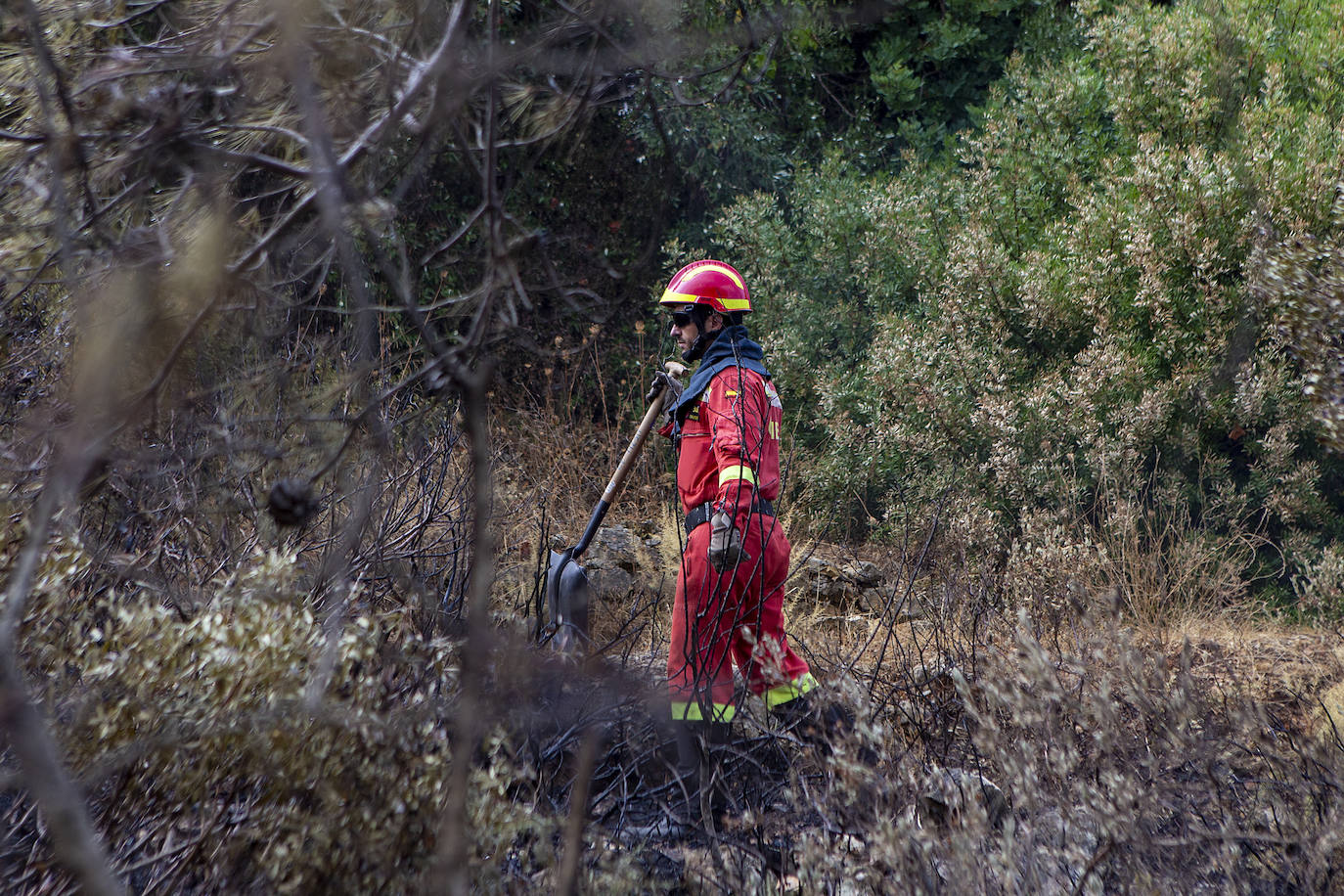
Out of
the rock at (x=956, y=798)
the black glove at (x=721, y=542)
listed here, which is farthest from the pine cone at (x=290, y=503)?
the black glove at (x=721, y=542)

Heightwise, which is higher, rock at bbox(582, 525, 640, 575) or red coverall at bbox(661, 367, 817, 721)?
red coverall at bbox(661, 367, 817, 721)

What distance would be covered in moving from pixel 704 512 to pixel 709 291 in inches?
35.8

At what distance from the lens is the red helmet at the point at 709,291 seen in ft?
14.0

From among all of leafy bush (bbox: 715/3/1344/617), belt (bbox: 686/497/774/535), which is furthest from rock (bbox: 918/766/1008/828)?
leafy bush (bbox: 715/3/1344/617)

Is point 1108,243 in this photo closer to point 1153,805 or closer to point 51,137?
point 1153,805

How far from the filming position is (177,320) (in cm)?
157

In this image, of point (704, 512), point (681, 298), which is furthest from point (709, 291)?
point (704, 512)

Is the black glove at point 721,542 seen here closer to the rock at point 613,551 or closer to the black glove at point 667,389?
the black glove at point 667,389

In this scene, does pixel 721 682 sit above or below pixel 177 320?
below

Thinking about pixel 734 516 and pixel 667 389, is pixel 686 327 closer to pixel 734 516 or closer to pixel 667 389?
pixel 667 389

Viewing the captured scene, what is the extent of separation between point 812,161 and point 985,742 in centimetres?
848

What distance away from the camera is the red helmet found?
428 cm

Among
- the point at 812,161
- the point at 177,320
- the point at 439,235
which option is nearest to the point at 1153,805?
the point at 177,320

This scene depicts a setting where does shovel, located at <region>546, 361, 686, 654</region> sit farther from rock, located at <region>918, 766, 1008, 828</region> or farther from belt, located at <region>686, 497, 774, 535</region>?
rock, located at <region>918, 766, 1008, 828</region>
